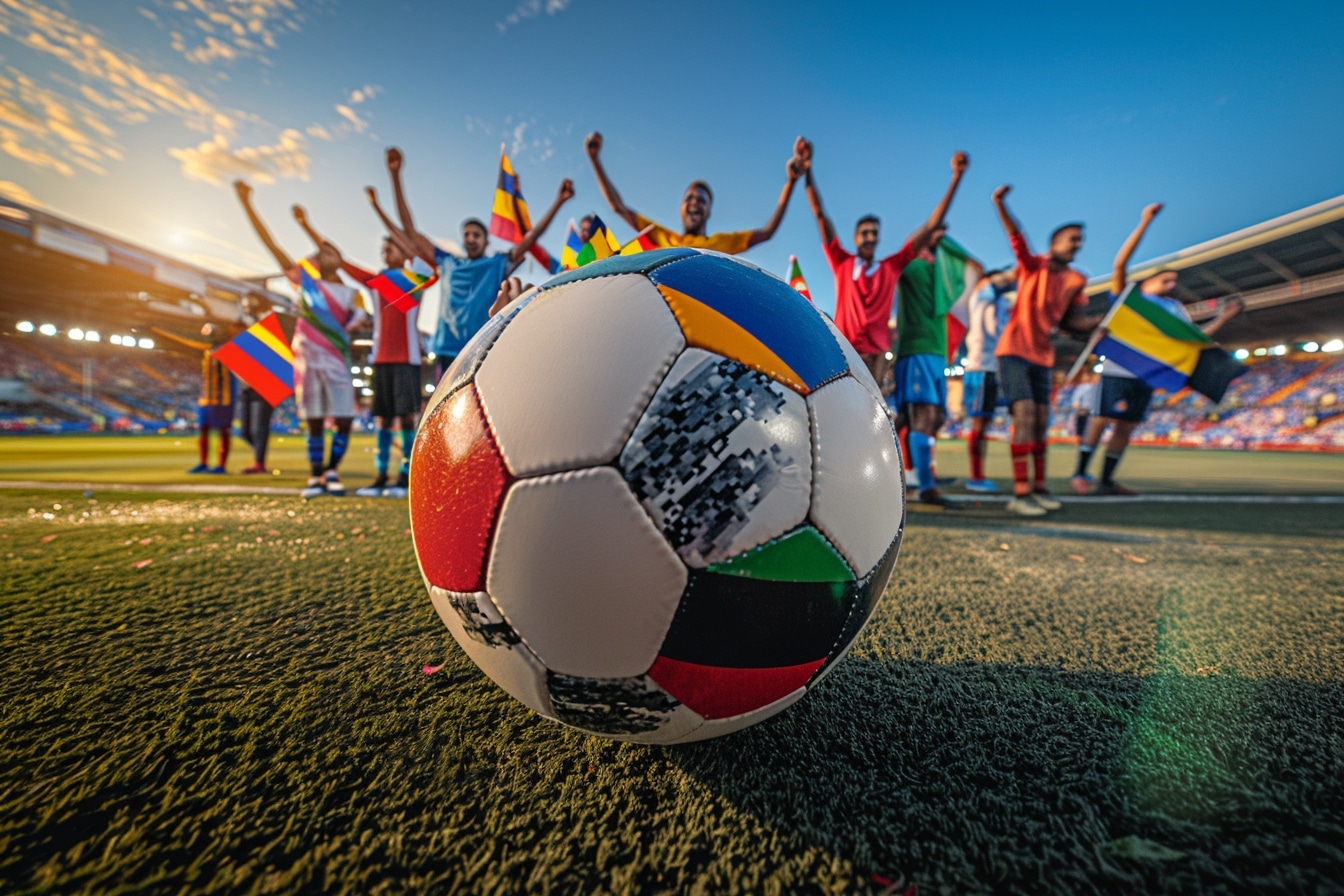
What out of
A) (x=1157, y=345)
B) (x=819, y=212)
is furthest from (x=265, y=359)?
(x=1157, y=345)

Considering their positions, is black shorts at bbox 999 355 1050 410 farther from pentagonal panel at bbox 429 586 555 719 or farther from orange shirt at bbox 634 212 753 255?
pentagonal panel at bbox 429 586 555 719

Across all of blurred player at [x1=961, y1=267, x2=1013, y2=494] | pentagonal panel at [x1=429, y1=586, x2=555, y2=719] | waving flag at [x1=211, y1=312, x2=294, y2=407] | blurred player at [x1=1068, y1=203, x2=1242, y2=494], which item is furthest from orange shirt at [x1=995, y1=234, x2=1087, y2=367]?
waving flag at [x1=211, y1=312, x2=294, y2=407]

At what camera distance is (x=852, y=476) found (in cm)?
83

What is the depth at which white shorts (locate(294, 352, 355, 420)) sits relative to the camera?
166 inches

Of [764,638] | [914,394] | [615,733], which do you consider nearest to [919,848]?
[764,638]

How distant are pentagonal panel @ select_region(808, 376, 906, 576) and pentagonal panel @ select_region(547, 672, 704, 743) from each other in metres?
0.36

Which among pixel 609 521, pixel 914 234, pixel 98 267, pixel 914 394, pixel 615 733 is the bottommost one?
pixel 615 733

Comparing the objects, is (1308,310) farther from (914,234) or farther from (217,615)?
(217,615)

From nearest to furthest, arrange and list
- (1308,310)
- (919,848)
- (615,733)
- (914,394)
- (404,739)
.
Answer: (919,848)
(615,733)
(404,739)
(914,394)
(1308,310)

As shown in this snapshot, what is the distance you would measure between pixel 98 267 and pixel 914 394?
3043 centimetres

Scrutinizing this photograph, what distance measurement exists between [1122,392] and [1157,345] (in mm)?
645

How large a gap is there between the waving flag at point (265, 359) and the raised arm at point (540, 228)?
201 centimetres

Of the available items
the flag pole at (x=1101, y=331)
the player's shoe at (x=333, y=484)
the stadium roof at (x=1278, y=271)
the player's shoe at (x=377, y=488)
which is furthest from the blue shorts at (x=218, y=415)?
the stadium roof at (x=1278, y=271)

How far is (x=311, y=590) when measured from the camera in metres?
1.72
